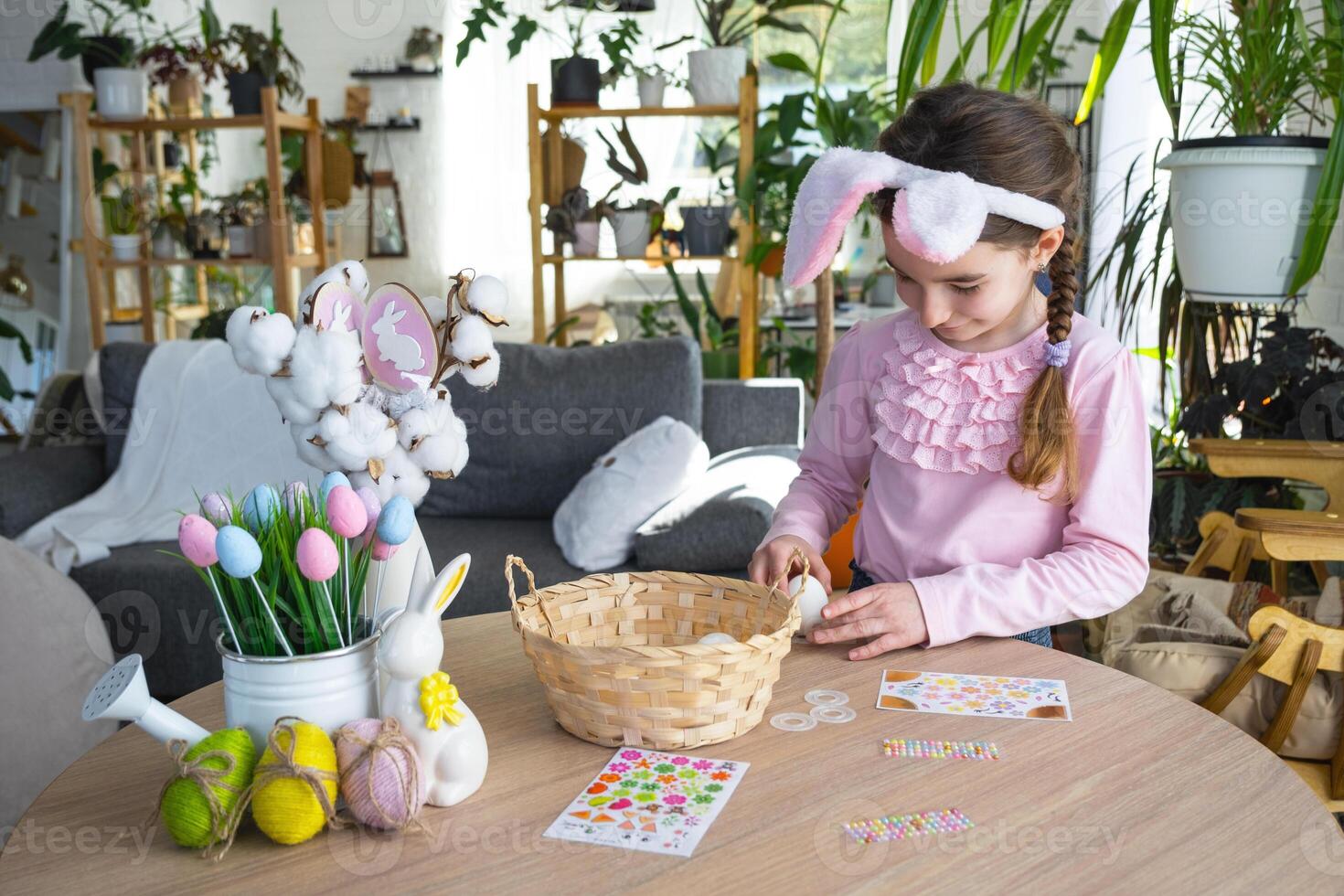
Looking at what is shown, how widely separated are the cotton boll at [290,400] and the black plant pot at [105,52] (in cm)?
357

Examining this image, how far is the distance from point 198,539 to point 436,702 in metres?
0.19

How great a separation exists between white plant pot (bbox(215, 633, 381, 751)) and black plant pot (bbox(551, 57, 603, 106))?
121 inches

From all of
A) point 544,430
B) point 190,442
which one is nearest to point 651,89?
point 544,430

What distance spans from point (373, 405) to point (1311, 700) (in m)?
1.23

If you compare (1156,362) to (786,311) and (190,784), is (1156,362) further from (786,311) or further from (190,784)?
(190,784)

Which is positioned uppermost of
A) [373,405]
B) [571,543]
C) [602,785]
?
[373,405]

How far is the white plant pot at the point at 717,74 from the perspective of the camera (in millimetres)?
3547

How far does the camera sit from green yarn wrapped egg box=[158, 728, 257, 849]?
0.77 meters

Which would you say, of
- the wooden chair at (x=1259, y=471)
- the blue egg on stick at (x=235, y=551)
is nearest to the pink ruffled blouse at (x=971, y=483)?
the blue egg on stick at (x=235, y=551)

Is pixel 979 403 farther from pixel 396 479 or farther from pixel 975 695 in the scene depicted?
pixel 396 479

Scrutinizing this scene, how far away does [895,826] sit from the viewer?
31.5 inches

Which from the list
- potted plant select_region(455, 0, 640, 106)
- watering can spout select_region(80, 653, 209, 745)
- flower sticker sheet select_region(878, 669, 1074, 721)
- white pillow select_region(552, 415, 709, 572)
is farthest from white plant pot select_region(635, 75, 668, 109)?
watering can spout select_region(80, 653, 209, 745)

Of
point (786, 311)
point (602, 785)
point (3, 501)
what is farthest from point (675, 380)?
point (786, 311)

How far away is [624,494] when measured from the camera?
2559 millimetres
